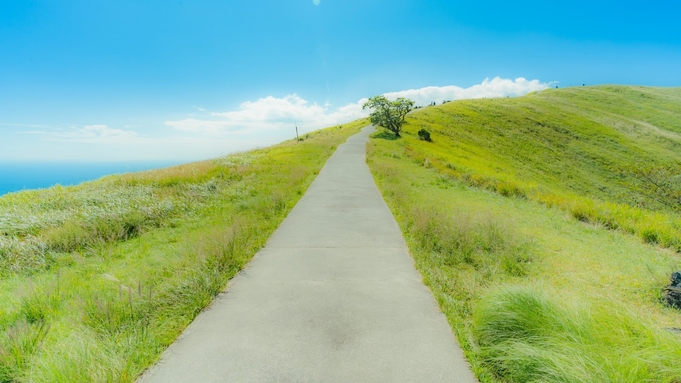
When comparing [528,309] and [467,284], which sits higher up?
[528,309]

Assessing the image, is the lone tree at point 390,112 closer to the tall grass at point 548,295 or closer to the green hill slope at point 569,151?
the green hill slope at point 569,151

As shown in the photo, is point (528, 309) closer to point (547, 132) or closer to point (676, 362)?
point (676, 362)

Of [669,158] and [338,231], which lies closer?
[338,231]

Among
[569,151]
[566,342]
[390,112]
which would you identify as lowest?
[566,342]

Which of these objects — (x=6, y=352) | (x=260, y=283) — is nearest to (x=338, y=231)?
(x=260, y=283)

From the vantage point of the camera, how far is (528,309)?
124 inches

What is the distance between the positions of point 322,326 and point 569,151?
203 ft

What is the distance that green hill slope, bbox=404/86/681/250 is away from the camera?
1315cm

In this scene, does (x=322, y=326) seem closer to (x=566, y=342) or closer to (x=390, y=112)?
(x=566, y=342)

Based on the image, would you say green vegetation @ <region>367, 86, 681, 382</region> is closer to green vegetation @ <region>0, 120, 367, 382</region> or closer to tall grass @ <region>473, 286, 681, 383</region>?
tall grass @ <region>473, 286, 681, 383</region>

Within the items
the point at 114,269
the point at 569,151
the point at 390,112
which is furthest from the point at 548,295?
the point at 569,151

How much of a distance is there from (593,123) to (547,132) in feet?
62.5

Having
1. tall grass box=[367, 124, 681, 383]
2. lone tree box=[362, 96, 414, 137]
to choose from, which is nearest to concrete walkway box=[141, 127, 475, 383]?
tall grass box=[367, 124, 681, 383]

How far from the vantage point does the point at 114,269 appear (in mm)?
5637
